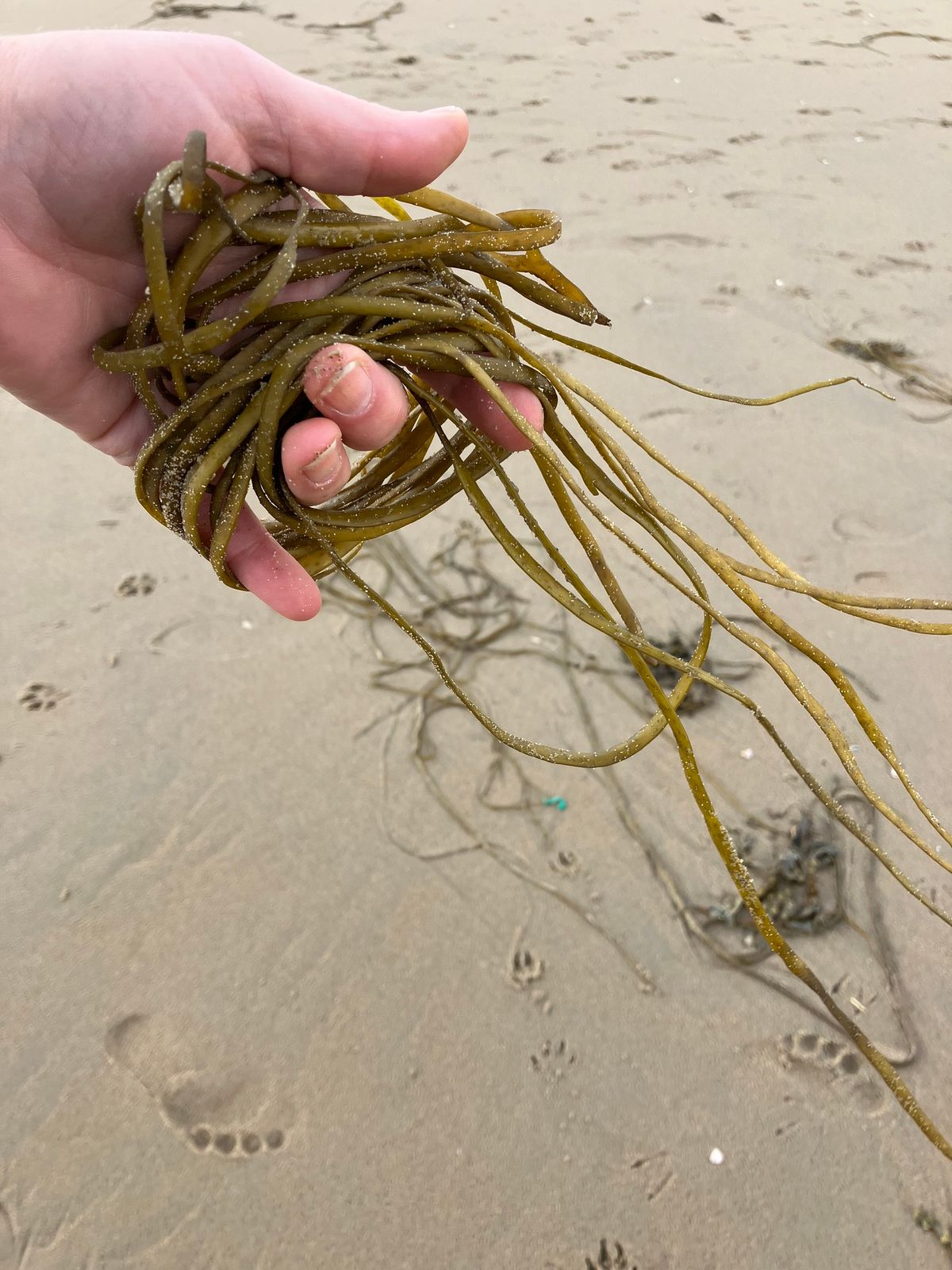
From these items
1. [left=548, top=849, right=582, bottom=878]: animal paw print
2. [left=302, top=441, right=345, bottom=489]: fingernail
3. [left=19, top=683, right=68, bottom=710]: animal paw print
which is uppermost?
[left=302, top=441, right=345, bottom=489]: fingernail

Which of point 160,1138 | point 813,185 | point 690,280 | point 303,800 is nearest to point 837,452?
point 690,280

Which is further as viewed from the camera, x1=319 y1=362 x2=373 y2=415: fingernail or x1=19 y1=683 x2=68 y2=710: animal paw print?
x1=19 y1=683 x2=68 y2=710: animal paw print

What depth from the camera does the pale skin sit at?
42.8 inches

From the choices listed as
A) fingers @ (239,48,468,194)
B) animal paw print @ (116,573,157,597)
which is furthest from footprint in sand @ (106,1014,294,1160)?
fingers @ (239,48,468,194)

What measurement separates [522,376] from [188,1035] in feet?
3.94

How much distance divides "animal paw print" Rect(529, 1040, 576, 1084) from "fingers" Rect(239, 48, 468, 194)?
136cm

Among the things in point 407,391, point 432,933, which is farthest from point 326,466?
point 432,933

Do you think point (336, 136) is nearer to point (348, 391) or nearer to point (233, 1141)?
point (348, 391)

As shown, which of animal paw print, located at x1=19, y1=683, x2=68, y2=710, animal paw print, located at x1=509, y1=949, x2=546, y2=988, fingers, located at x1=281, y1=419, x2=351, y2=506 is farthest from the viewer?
animal paw print, located at x1=19, y1=683, x2=68, y2=710

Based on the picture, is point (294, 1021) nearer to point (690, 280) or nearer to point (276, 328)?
point (276, 328)

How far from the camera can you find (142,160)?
110 cm

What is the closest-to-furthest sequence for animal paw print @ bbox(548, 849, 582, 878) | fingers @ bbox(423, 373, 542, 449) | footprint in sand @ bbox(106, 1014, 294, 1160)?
fingers @ bbox(423, 373, 542, 449), footprint in sand @ bbox(106, 1014, 294, 1160), animal paw print @ bbox(548, 849, 582, 878)

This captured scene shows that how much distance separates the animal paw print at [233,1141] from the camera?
139 cm

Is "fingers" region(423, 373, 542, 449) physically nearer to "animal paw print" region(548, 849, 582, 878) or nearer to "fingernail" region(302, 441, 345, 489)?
"fingernail" region(302, 441, 345, 489)
